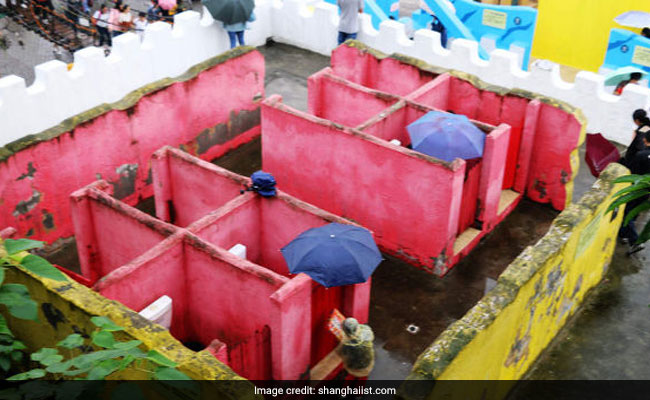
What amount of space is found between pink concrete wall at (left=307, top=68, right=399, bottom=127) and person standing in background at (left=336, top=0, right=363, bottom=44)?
3104 millimetres

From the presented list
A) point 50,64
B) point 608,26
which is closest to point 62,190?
point 50,64

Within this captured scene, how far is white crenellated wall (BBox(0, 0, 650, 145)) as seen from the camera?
41.3 feet

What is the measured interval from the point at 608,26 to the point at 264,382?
1324 cm

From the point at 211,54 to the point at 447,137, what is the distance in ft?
21.3

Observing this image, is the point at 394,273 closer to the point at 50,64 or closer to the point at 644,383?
the point at 644,383

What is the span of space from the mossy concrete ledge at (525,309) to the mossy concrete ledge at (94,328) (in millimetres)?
1600

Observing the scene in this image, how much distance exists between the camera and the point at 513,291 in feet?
25.4

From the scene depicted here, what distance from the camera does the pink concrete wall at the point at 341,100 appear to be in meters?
12.5

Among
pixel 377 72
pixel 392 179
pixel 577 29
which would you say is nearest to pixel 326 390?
pixel 392 179

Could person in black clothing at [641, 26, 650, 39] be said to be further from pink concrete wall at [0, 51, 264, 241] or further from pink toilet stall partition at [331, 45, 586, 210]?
pink concrete wall at [0, 51, 264, 241]

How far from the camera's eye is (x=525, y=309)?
826cm

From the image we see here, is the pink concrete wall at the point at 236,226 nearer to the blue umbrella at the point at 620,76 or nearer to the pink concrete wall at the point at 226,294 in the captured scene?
the pink concrete wall at the point at 226,294

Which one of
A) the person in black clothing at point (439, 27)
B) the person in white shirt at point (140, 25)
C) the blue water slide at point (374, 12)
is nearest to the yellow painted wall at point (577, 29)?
the person in black clothing at point (439, 27)

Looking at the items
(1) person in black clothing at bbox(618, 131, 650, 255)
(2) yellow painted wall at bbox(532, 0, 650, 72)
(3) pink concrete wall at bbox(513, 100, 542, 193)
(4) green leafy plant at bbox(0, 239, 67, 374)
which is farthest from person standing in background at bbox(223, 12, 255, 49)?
(4) green leafy plant at bbox(0, 239, 67, 374)
